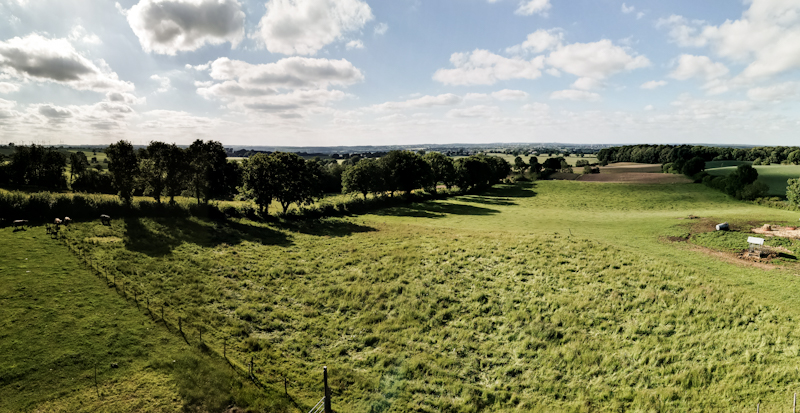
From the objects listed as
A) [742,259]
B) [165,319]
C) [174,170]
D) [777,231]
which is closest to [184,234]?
[174,170]

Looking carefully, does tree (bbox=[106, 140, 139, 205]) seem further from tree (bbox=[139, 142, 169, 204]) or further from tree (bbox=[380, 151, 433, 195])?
tree (bbox=[380, 151, 433, 195])

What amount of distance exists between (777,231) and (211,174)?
77152 millimetres

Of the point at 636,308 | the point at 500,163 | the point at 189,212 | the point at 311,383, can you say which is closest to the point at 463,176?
the point at 500,163

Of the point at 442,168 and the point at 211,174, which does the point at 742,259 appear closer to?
the point at 211,174

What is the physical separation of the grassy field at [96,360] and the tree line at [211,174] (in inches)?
1089

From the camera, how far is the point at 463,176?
97.5 metres

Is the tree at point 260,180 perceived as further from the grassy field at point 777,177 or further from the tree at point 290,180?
the grassy field at point 777,177

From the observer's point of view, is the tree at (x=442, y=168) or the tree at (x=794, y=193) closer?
the tree at (x=794, y=193)

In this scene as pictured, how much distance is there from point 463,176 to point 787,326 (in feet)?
271

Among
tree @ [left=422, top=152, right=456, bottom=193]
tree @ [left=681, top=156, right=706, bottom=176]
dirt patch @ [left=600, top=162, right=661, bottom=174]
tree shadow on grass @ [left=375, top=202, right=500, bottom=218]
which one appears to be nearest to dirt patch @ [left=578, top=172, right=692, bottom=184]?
tree @ [left=681, top=156, right=706, bottom=176]

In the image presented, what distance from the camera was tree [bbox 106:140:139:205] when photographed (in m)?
42.5

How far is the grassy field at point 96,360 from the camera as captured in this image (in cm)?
1263

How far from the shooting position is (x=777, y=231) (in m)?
33.2

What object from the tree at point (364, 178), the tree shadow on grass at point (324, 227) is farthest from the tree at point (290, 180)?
the tree at point (364, 178)
